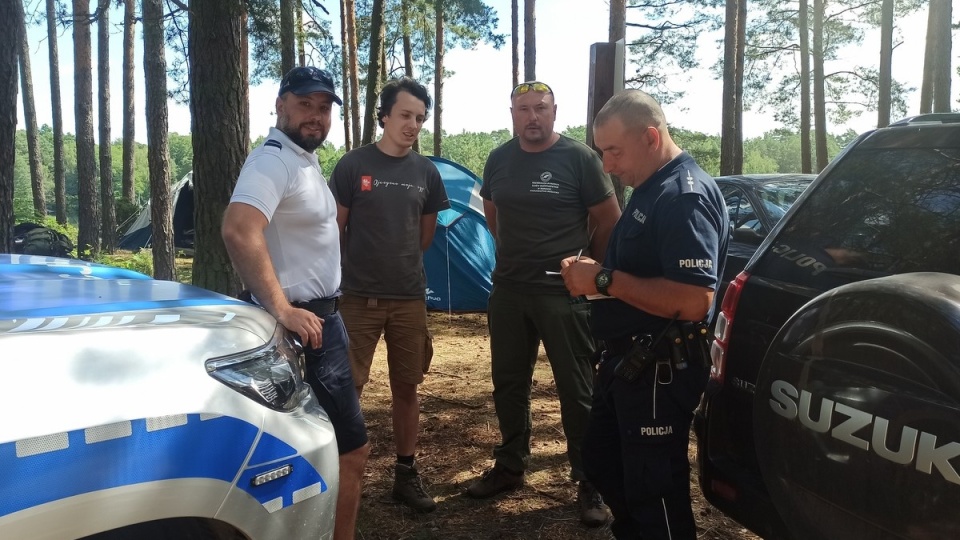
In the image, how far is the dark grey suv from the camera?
1.46 metres

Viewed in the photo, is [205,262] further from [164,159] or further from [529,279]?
[164,159]

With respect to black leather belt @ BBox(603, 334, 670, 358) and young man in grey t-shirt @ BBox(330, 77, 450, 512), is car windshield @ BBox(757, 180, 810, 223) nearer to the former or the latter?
young man in grey t-shirt @ BBox(330, 77, 450, 512)

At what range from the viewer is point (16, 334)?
140 cm

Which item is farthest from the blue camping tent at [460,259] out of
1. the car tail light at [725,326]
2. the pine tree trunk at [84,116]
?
the pine tree trunk at [84,116]

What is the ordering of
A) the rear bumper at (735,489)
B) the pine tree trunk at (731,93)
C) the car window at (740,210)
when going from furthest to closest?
the pine tree trunk at (731,93) → the car window at (740,210) → the rear bumper at (735,489)

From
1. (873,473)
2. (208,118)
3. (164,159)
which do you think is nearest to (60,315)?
(873,473)

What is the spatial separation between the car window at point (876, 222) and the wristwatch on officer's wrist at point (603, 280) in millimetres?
492

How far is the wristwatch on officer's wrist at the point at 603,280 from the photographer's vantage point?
2410 millimetres

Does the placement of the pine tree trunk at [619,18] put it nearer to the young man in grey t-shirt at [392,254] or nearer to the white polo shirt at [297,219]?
the young man in grey t-shirt at [392,254]

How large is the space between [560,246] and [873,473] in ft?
6.97

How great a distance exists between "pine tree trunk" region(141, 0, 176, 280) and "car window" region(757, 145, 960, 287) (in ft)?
32.8

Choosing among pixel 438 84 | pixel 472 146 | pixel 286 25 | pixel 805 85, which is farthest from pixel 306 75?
pixel 472 146

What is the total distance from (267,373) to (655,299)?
3.99 ft

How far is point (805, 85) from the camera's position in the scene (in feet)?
71.1
